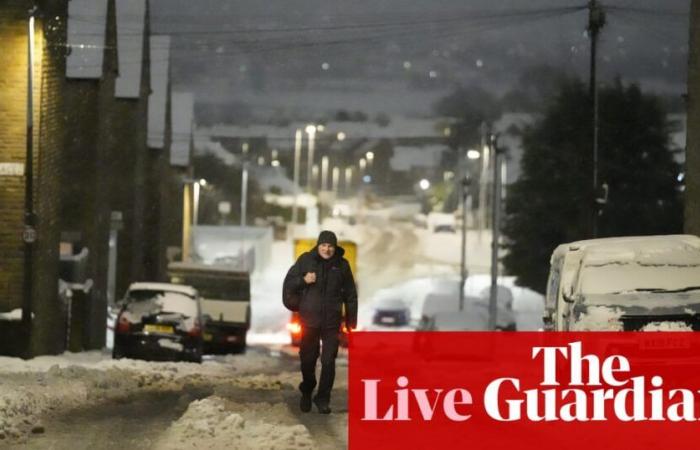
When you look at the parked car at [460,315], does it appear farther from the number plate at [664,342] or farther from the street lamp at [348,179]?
the street lamp at [348,179]

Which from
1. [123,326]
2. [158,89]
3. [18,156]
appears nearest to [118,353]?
[123,326]

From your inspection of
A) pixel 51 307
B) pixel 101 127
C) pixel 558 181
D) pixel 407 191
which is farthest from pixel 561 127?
pixel 407 191

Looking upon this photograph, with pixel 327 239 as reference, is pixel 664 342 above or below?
below

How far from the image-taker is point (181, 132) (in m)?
66.1

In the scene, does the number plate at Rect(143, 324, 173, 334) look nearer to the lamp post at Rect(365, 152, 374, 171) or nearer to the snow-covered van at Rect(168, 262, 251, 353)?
the snow-covered van at Rect(168, 262, 251, 353)

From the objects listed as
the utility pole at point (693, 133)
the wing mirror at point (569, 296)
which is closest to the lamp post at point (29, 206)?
the wing mirror at point (569, 296)

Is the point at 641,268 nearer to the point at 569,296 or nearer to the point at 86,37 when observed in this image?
the point at 569,296

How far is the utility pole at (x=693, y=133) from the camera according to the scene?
1127 inches

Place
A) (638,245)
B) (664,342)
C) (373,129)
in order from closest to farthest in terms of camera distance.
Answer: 1. (664,342)
2. (638,245)
3. (373,129)

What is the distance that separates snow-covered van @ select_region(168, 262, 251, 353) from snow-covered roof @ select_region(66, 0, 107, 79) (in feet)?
28.4

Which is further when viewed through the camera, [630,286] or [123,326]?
[123,326]

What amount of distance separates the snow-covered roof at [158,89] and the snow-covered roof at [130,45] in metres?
5.57

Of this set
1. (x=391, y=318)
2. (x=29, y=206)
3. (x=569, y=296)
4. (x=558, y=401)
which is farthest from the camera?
(x=391, y=318)

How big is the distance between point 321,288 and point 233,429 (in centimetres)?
219
